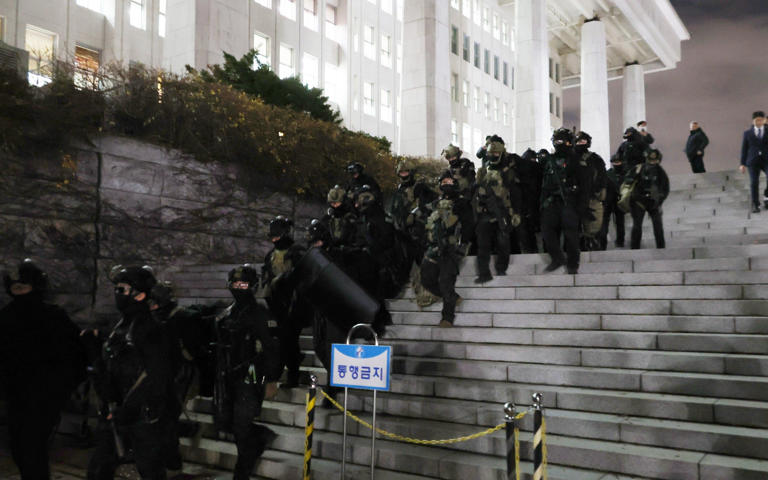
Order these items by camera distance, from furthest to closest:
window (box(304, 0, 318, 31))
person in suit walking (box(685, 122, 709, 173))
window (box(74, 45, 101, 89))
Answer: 1. window (box(304, 0, 318, 31))
2. person in suit walking (box(685, 122, 709, 173))
3. window (box(74, 45, 101, 89))

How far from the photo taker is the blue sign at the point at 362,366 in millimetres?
5574

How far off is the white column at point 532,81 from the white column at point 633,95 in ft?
51.4

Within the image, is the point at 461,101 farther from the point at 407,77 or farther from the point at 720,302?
the point at 720,302

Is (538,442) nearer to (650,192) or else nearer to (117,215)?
(650,192)

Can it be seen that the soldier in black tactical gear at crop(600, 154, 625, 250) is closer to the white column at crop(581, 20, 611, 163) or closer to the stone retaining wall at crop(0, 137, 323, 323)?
the stone retaining wall at crop(0, 137, 323, 323)

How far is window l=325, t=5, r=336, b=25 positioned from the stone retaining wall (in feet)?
78.5

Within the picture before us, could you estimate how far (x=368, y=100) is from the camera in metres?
38.9

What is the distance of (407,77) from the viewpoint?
24.3m

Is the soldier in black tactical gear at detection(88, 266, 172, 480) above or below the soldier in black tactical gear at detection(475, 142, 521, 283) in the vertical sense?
below

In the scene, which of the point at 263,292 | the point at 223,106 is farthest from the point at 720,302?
the point at 223,106

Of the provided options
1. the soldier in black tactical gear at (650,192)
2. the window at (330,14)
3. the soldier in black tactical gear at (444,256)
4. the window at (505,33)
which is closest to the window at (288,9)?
the window at (330,14)

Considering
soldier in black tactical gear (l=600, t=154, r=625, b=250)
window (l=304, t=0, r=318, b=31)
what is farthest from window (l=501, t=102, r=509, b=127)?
soldier in black tactical gear (l=600, t=154, r=625, b=250)

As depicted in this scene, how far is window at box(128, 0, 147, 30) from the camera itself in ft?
93.3

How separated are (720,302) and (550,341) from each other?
6.24 ft
